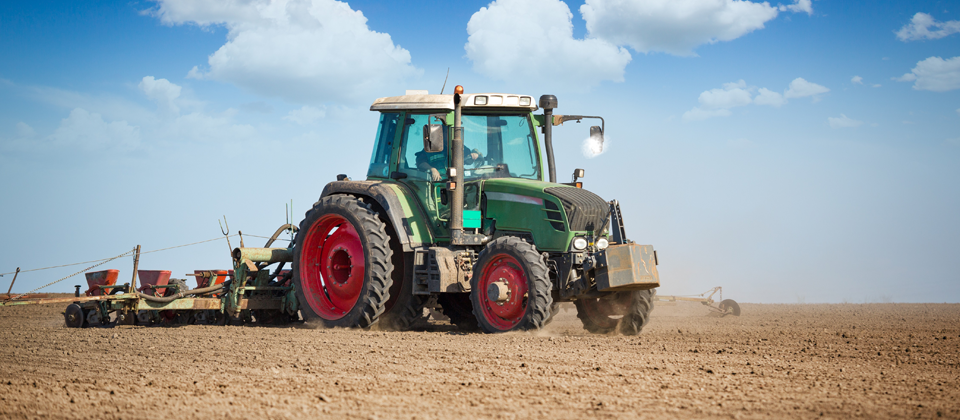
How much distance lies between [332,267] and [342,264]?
5.5 inches

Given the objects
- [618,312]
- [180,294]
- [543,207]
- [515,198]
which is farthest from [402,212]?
[180,294]

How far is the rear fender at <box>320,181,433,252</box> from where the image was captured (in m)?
9.42

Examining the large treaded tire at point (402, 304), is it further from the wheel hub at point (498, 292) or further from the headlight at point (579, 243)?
the headlight at point (579, 243)

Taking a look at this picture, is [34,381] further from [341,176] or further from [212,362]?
[341,176]

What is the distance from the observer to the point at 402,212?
9.54 metres

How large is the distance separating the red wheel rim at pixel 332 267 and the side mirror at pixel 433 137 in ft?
6.17

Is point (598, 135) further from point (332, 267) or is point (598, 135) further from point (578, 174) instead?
point (332, 267)

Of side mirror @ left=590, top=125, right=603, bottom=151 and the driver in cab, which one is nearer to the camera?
the driver in cab

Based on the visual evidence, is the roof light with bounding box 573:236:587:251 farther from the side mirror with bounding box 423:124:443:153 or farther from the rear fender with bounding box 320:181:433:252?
the rear fender with bounding box 320:181:433:252

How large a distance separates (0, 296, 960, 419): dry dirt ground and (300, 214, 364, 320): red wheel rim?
1243 mm

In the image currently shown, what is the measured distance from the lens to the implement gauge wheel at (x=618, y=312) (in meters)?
9.25

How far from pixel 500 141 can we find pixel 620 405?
18.8 ft

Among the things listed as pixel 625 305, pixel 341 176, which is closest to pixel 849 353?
pixel 625 305

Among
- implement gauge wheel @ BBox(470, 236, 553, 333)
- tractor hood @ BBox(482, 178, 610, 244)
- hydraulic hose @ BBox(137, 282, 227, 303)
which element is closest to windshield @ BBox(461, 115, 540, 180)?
tractor hood @ BBox(482, 178, 610, 244)
